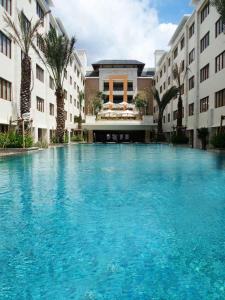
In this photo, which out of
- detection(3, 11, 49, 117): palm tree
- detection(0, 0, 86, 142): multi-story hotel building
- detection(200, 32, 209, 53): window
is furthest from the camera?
detection(200, 32, 209, 53): window

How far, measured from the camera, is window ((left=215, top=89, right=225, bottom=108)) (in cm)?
2645

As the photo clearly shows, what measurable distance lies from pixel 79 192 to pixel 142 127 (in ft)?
157

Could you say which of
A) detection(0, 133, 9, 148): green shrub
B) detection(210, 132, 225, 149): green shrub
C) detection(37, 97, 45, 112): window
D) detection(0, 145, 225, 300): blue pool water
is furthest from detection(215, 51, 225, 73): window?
detection(0, 145, 225, 300): blue pool water

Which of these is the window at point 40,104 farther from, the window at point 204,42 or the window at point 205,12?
the window at point 205,12

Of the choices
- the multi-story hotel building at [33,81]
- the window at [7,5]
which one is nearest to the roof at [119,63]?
the multi-story hotel building at [33,81]

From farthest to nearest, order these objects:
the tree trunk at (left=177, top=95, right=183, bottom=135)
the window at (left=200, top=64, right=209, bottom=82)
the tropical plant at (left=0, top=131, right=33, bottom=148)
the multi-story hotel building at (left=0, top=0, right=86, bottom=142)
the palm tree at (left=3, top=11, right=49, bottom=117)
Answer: the tree trunk at (left=177, top=95, right=183, bottom=135) → the window at (left=200, top=64, right=209, bottom=82) → the palm tree at (left=3, top=11, right=49, bottom=117) → the multi-story hotel building at (left=0, top=0, right=86, bottom=142) → the tropical plant at (left=0, top=131, right=33, bottom=148)

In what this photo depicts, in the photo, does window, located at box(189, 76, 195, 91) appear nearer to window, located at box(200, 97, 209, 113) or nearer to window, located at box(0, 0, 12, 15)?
window, located at box(200, 97, 209, 113)

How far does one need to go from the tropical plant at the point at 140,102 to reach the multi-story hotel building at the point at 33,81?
1932cm

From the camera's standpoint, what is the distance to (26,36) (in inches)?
957

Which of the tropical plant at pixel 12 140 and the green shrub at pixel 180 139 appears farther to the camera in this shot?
the green shrub at pixel 180 139

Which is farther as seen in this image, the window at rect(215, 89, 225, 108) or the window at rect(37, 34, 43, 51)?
the window at rect(37, 34, 43, 51)

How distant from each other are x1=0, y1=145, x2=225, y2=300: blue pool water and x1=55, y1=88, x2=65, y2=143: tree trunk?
25.6 metres

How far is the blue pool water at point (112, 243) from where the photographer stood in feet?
10.2

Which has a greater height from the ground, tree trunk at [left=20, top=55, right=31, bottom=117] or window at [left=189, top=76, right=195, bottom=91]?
window at [left=189, top=76, right=195, bottom=91]
